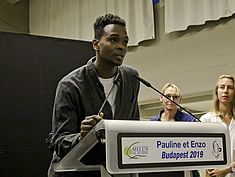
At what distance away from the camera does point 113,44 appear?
1.45 metres

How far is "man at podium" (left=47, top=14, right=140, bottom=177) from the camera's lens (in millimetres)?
1443

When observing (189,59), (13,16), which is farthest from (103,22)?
(13,16)

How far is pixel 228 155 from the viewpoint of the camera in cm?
120

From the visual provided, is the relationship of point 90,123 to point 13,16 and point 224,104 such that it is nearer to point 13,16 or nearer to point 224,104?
point 224,104

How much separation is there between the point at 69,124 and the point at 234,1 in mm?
2722

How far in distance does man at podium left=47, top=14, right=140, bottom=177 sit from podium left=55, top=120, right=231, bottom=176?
20cm

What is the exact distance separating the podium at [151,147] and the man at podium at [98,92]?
0.66ft

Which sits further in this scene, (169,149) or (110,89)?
(110,89)

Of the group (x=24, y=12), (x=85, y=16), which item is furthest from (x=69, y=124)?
(x=24, y=12)

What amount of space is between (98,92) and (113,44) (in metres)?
0.21

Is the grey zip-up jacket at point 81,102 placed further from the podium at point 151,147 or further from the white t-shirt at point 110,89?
the podium at point 151,147

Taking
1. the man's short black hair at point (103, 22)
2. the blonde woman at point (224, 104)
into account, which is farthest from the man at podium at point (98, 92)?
the blonde woman at point (224, 104)

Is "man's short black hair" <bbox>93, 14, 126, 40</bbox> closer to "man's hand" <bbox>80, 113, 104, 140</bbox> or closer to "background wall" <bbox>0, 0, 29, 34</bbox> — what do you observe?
"man's hand" <bbox>80, 113, 104, 140</bbox>

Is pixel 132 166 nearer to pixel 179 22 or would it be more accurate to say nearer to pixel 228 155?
pixel 228 155
